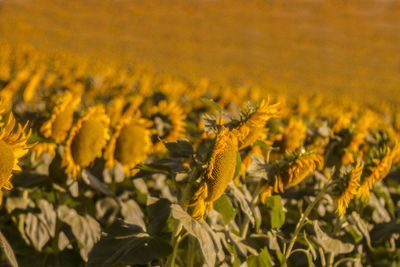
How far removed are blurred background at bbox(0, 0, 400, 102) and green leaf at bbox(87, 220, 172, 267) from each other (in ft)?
52.0

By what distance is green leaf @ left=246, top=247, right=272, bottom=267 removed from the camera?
183cm

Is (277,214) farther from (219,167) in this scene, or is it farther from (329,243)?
(219,167)

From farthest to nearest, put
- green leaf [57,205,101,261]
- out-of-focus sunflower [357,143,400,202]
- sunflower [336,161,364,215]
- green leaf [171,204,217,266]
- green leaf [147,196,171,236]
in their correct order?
green leaf [57,205,101,261]
out-of-focus sunflower [357,143,400,202]
sunflower [336,161,364,215]
green leaf [147,196,171,236]
green leaf [171,204,217,266]

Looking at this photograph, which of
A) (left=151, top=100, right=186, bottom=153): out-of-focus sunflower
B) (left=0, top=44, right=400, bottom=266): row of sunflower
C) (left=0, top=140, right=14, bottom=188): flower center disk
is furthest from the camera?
(left=151, top=100, right=186, bottom=153): out-of-focus sunflower

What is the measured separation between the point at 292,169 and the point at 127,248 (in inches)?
27.0

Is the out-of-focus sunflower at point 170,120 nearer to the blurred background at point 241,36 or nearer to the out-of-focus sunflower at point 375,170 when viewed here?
the out-of-focus sunflower at point 375,170

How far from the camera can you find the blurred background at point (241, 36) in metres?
22.6

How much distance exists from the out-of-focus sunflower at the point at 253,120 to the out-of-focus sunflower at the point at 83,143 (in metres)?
0.83

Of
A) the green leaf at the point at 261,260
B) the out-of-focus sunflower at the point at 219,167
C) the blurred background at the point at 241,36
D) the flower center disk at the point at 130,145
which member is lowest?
the blurred background at the point at 241,36

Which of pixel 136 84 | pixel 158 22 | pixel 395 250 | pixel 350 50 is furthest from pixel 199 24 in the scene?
pixel 395 250

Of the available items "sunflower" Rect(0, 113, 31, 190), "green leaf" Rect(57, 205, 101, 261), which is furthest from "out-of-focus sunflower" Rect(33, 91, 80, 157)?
"sunflower" Rect(0, 113, 31, 190)

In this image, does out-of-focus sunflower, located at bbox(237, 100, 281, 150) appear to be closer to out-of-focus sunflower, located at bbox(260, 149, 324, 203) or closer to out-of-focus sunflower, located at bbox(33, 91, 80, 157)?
out-of-focus sunflower, located at bbox(260, 149, 324, 203)

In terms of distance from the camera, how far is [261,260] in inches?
72.6

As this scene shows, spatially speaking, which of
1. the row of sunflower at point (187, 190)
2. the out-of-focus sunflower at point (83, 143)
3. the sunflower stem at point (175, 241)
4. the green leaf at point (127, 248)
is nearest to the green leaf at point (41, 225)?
the row of sunflower at point (187, 190)
